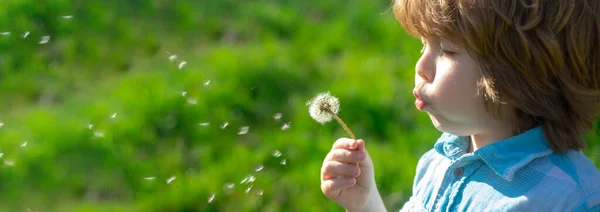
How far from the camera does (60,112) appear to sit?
351 cm

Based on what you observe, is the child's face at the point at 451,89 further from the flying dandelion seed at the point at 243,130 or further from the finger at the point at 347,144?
the flying dandelion seed at the point at 243,130

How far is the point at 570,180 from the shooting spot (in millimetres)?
1617

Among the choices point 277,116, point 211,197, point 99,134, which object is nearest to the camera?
point 211,197

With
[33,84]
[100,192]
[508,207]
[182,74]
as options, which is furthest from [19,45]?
[508,207]

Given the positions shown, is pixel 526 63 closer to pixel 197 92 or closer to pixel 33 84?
pixel 197 92

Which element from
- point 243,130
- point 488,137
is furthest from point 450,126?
point 243,130

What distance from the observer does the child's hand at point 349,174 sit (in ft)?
5.83

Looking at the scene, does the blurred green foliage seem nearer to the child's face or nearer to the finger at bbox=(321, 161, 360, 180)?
the finger at bbox=(321, 161, 360, 180)

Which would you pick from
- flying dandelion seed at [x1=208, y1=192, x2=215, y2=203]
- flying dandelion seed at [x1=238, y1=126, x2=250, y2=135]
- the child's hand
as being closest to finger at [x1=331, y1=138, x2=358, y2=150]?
the child's hand

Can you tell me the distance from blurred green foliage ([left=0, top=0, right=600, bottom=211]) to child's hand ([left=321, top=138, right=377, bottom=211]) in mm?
1012

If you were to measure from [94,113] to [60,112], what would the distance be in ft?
0.51

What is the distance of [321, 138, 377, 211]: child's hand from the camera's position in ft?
5.83

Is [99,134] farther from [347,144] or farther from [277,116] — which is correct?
[347,144]

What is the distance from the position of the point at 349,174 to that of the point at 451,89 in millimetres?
291
